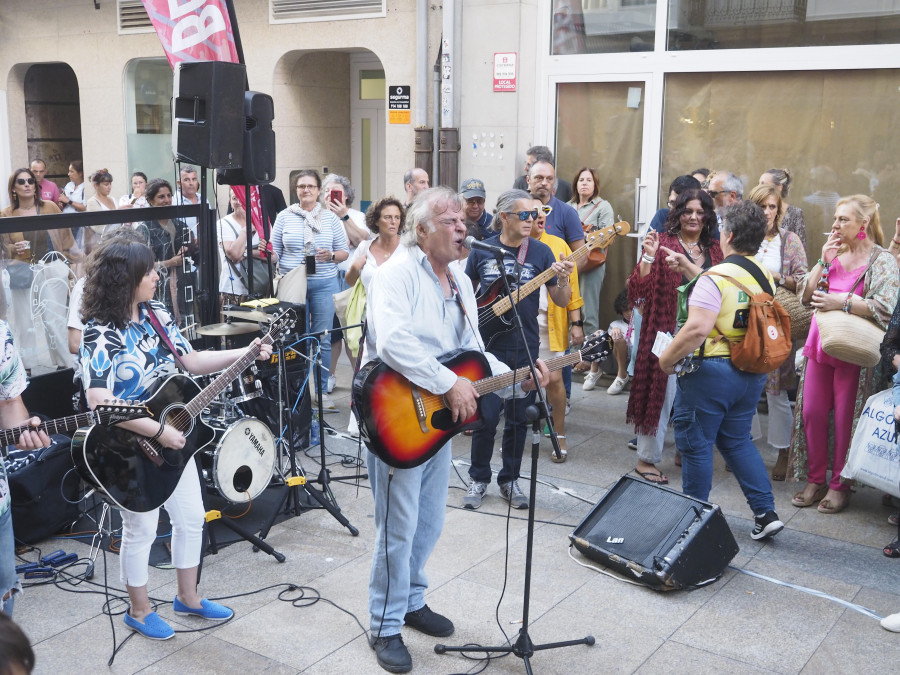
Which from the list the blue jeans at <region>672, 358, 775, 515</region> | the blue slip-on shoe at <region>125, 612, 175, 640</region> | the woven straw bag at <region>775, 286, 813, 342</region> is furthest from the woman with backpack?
the blue slip-on shoe at <region>125, 612, 175, 640</region>

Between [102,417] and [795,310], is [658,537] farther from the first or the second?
[102,417]

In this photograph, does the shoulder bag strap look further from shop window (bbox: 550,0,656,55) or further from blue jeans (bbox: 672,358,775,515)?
shop window (bbox: 550,0,656,55)

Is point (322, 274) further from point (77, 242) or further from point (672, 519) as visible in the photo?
point (672, 519)

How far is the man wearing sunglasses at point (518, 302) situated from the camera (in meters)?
5.88

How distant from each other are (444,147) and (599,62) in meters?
1.82

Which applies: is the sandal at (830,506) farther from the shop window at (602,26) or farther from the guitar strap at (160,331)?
the shop window at (602,26)

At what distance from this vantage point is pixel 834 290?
588cm

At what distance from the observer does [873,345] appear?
551 centimetres

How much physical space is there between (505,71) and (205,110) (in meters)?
4.10

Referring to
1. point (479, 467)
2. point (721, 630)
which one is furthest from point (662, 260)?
point (721, 630)

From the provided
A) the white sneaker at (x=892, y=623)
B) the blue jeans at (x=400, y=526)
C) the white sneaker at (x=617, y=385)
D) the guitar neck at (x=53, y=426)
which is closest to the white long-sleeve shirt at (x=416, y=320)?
the blue jeans at (x=400, y=526)

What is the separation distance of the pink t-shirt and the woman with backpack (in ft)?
2.79

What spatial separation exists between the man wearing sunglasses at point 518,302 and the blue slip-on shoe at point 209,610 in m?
1.90

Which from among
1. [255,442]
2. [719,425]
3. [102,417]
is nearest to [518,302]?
[719,425]
